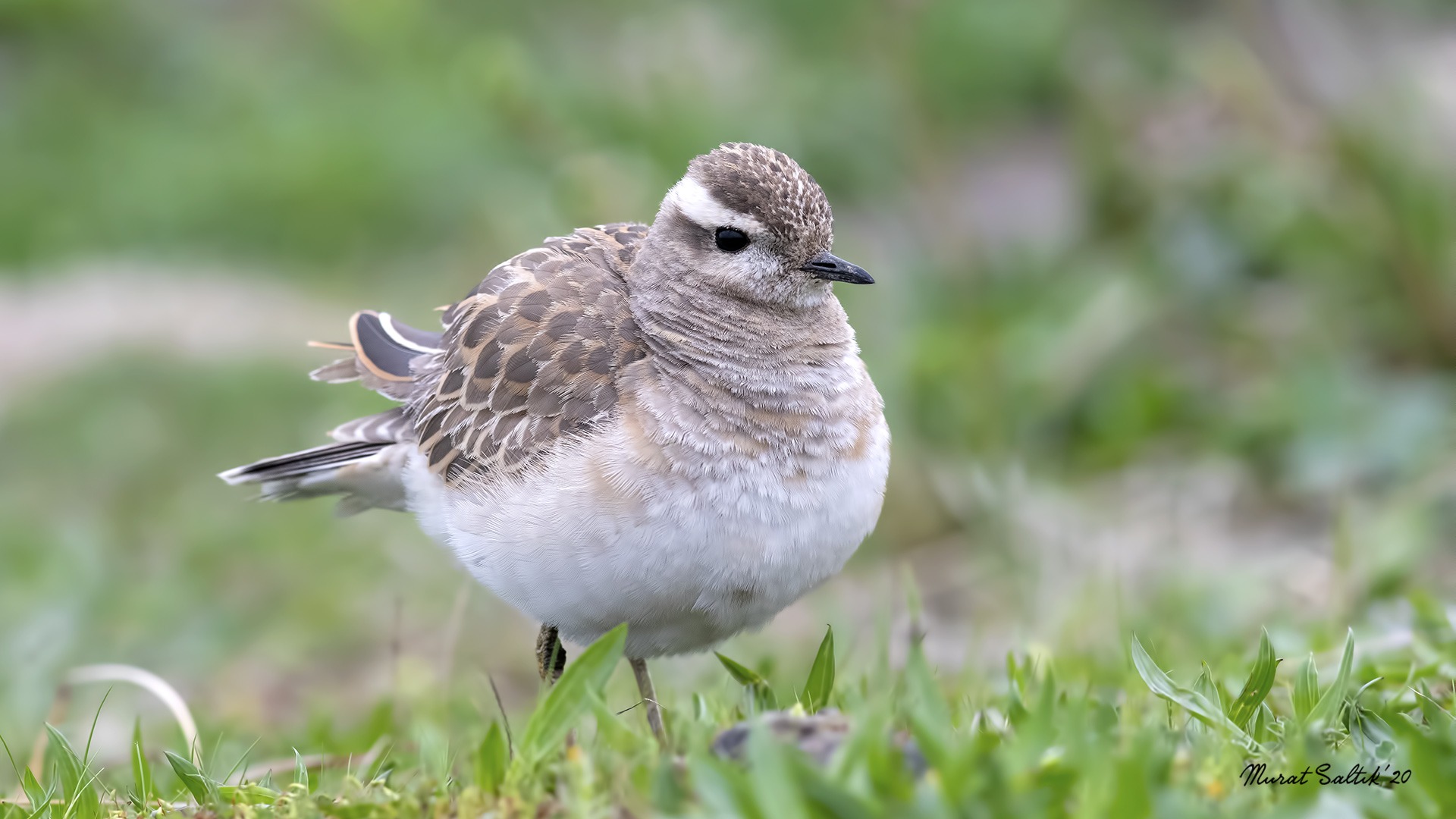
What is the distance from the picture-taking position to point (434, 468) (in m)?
5.62

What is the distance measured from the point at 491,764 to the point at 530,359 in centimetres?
189

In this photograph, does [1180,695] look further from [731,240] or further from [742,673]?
[731,240]

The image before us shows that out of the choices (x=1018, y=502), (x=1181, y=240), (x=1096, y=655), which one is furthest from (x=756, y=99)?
(x=1096, y=655)

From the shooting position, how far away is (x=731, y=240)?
17.3ft

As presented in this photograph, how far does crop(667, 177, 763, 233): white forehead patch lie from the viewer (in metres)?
5.20

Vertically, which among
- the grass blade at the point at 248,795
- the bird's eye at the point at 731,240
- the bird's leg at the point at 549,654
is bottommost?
the bird's leg at the point at 549,654

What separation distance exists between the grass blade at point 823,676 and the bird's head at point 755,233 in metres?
1.36

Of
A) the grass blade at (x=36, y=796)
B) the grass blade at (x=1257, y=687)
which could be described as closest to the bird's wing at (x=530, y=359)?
the grass blade at (x=36, y=796)

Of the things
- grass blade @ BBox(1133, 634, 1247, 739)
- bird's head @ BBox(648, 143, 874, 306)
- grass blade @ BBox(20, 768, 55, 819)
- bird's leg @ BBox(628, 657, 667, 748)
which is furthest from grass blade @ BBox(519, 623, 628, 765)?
bird's head @ BBox(648, 143, 874, 306)

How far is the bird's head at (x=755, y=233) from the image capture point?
517 centimetres

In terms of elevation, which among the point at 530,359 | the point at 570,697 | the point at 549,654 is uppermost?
the point at 530,359

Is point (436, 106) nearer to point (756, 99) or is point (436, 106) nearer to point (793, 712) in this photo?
point (756, 99)

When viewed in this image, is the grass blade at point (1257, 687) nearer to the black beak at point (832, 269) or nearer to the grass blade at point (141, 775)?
the black beak at point (832, 269)

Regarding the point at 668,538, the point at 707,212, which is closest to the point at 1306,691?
the point at 668,538
